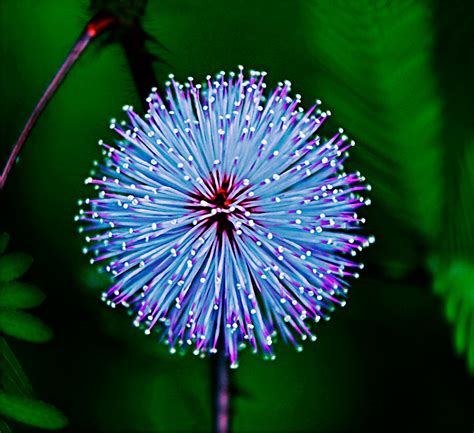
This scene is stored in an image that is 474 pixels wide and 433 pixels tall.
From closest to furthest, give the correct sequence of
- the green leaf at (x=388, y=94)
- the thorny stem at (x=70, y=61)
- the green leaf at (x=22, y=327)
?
the thorny stem at (x=70, y=61) → the green leaf at (x=22, y=327) → the green leaf at (x=388, y=94)

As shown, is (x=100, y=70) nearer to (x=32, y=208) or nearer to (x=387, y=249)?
(x=32, y=208)

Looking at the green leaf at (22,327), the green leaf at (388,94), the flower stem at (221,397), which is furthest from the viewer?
the flower stem at (221,397)

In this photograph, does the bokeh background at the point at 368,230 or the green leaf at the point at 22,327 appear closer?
the green leaf at the point at 22,327

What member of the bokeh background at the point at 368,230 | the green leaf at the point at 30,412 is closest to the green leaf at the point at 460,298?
the bokeh background at the point at 368,230

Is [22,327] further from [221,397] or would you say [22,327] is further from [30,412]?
[221,397]

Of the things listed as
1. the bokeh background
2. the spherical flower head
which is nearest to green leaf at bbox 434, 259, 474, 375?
→ the bokeh background

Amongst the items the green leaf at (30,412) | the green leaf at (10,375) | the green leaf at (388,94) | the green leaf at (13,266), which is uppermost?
the green leaf at (388,94)

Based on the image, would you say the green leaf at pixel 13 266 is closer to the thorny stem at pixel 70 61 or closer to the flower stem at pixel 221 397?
the thorny stem at pixel 70 61

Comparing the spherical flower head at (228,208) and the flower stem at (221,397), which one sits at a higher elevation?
the spherical flower head at (228,208)
